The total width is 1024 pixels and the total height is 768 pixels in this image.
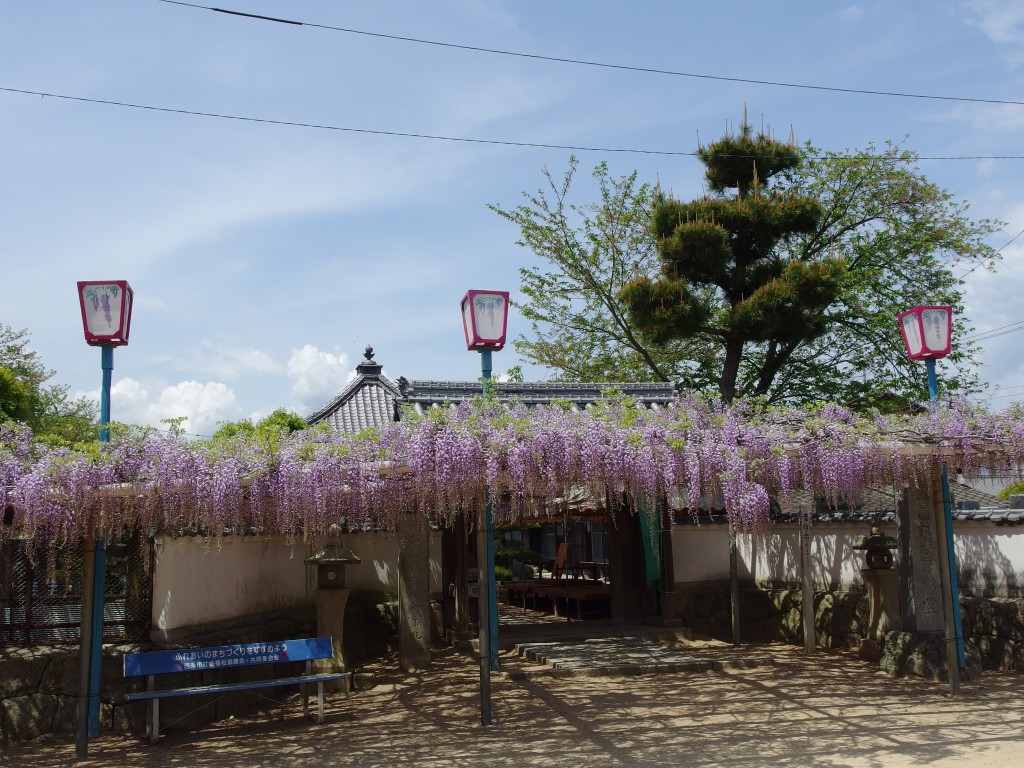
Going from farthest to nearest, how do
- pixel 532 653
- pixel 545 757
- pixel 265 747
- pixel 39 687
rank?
pixel 532 653 < pixel 39 687 < pixel 265 747 < pixel 545 757

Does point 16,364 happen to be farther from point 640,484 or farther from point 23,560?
point 640,484

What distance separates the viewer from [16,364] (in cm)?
1950

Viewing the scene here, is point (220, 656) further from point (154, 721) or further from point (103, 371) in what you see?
point (103, 371)

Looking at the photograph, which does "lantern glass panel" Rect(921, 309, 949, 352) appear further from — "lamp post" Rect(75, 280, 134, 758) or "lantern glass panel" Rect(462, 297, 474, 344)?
"lamp post" Rect(75, 280, 134, 758)

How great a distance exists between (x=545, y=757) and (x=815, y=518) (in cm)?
642

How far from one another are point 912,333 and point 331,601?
20.2 ft

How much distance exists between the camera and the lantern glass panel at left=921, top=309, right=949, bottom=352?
7.46m

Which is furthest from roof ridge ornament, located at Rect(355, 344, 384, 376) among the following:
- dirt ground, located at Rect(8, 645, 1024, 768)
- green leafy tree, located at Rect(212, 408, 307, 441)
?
dirt ground, located at Rect(8, 645, 1024, 768)

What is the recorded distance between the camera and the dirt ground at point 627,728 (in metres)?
5.76

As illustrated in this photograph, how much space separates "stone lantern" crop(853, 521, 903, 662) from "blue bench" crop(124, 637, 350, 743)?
227 inches

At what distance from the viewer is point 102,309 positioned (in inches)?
254

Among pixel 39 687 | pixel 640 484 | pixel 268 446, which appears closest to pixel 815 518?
pixel 640 484

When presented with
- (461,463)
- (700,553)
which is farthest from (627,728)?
(700,553)

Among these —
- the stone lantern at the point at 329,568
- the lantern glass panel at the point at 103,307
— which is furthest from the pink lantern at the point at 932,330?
the lantern glass panel at the point at 103,307
